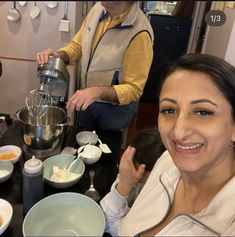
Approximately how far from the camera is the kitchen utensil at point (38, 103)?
914 millimetres

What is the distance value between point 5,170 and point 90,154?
0.30 m

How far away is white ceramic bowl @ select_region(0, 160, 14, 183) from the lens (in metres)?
0.90

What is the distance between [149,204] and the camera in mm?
789

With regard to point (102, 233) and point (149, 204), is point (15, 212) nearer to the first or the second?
point (102, 233)

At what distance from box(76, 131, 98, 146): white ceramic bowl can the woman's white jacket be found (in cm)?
34

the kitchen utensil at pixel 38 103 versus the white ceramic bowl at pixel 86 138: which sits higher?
the kitchen utensil at pixel 38 103

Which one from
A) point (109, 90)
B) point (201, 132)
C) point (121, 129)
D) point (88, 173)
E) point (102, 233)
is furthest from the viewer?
point (121, 129)

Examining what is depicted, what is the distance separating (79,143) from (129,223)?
0.46 m

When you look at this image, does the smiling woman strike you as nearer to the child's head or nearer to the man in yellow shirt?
the child's head

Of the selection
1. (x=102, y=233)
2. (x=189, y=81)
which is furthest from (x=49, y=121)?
(x=189, y=81)

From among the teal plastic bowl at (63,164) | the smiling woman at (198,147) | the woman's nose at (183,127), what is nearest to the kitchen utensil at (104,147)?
the teal plastic bowl at (63,164)

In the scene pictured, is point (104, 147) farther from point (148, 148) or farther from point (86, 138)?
point (148, 148)

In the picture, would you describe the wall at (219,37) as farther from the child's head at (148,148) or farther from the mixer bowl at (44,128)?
the mixer bowl at (44,128)

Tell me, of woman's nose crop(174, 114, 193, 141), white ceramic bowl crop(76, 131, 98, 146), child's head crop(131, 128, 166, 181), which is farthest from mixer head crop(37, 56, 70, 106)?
woman's nose crop(174, 114, 193, 141)
